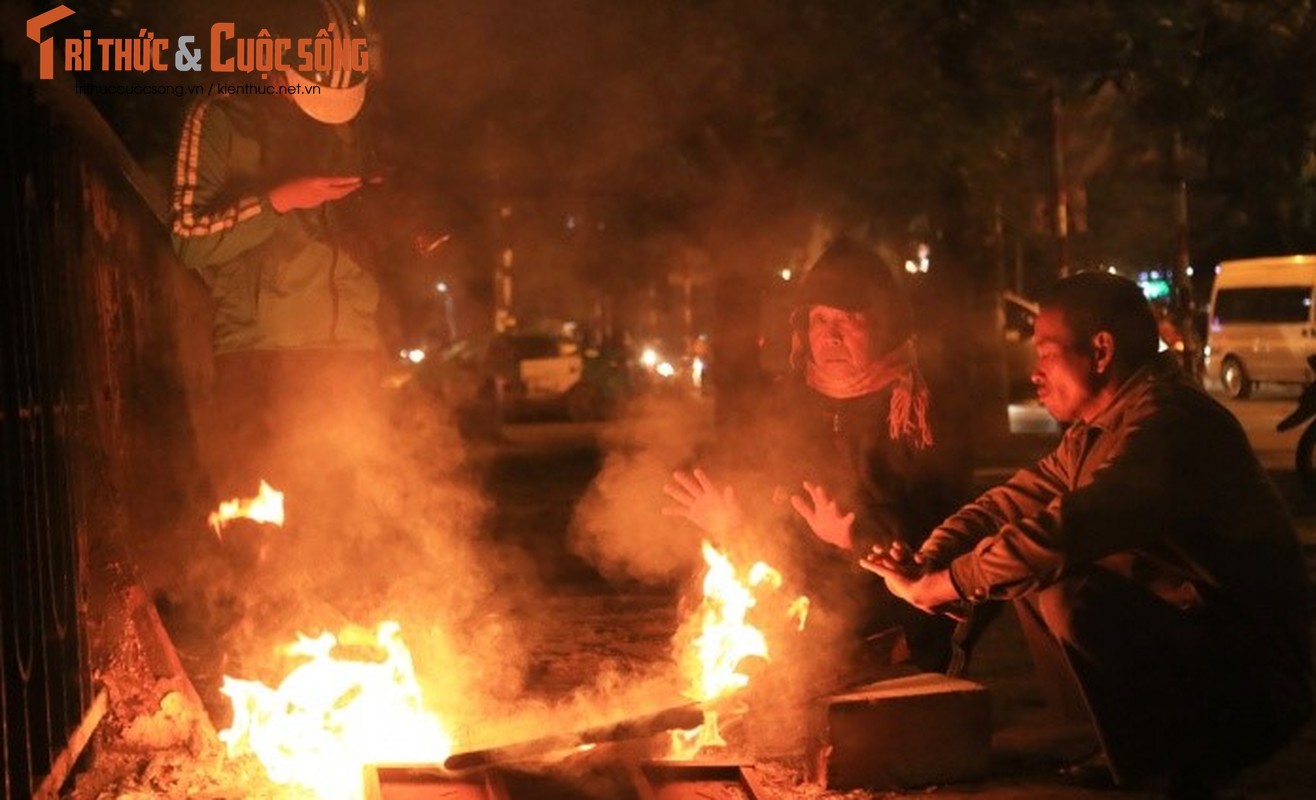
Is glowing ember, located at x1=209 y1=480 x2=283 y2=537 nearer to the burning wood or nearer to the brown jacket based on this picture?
the burning wood

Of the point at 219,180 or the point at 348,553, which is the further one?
the point at 348,553

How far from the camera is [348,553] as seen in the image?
265 inches

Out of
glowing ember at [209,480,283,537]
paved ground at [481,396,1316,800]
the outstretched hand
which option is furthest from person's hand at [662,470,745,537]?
glowing ember at [209,480,283,537]

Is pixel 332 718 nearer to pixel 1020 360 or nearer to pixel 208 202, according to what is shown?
pixel 208 202

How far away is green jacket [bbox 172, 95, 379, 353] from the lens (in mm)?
5918

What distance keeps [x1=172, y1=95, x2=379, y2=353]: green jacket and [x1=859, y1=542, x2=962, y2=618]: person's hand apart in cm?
253

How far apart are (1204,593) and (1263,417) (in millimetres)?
20937

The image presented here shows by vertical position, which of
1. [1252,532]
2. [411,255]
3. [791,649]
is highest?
[411,255]

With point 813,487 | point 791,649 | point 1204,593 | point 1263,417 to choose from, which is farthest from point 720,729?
point 1263,417

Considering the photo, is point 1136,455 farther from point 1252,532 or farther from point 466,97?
point 466,97

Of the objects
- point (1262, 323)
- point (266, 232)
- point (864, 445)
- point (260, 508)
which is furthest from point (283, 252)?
point (1262, 323)

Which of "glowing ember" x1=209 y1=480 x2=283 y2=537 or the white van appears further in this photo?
the white van

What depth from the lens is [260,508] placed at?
6.14 metres

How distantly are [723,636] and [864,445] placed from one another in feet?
2.84
